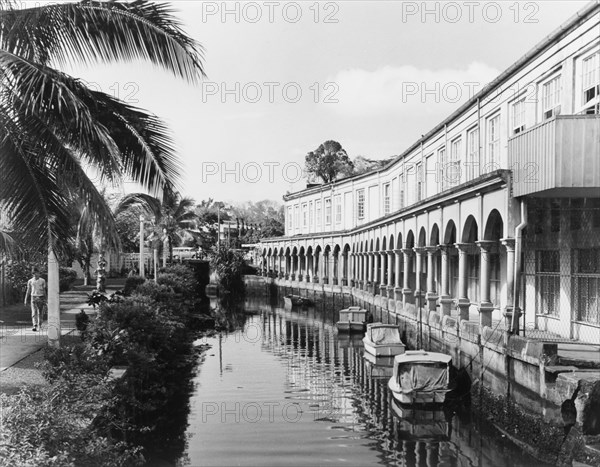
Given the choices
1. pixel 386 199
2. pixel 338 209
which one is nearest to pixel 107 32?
pixel 386 199

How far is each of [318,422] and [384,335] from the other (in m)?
10.3

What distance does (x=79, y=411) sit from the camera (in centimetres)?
873

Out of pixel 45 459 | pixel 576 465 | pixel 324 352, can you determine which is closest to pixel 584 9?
pixel 576 465

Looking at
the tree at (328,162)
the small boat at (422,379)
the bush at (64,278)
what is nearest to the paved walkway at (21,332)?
the bush at (64,278)

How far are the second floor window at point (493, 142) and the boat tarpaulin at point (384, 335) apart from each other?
773 cm

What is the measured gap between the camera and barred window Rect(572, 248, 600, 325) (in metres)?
17.7

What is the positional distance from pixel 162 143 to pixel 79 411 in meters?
6.03

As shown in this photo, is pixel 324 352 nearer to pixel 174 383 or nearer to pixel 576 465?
pixel 174 383

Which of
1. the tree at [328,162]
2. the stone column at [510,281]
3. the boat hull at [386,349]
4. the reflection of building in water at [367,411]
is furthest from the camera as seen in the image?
the tree at [328,162]

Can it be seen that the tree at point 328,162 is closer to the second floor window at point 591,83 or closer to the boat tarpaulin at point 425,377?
the boat tarpaulin at point 425,377

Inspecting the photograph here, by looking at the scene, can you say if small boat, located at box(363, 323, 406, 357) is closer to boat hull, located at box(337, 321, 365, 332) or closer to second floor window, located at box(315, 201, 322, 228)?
boat hull, located at box(337, 321, 365, 332)

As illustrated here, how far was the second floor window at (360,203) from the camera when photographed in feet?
189

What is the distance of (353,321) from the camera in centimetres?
3656

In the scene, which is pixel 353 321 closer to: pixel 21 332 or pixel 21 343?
pixel 21 332
